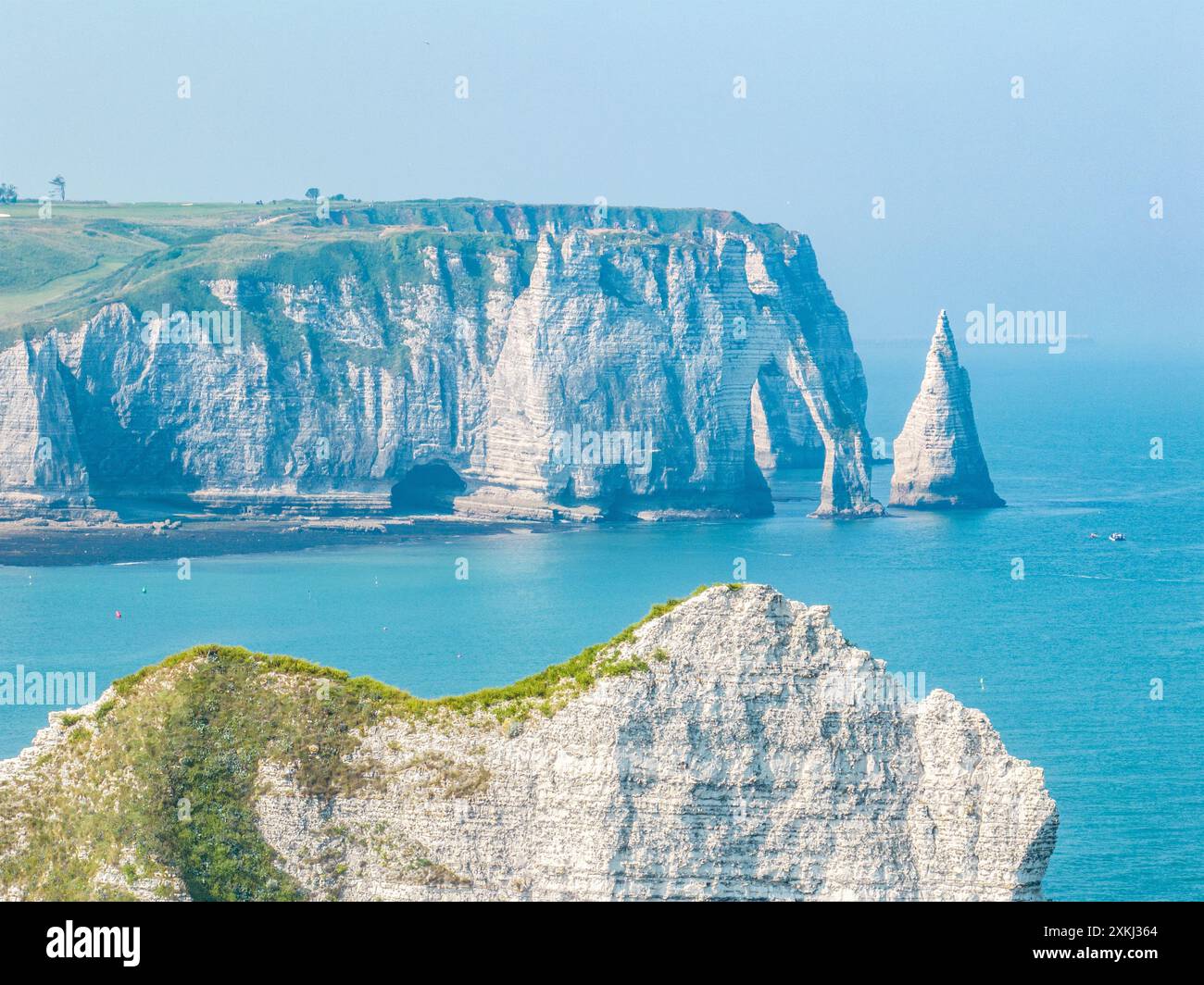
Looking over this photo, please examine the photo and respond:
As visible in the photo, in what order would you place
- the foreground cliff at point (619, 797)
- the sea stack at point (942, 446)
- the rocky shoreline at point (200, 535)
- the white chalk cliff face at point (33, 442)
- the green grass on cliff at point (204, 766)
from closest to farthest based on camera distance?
the foreground cliff at point (619, 797) → the green grass on cliff at point (204, 766) → the rocky shoreline at point (200, 535) → the sea stack at point (942, 446) → the white chalk cliff face at point (33, 442)

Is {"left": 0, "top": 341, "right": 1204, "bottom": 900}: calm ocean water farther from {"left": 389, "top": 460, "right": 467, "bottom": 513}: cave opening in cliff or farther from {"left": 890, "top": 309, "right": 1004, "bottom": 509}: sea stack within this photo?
{"left": 389, "top": 460, "right": 467, "bottom": 513}: cave opening in cliff

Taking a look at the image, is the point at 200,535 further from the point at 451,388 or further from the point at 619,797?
the point at 619,797

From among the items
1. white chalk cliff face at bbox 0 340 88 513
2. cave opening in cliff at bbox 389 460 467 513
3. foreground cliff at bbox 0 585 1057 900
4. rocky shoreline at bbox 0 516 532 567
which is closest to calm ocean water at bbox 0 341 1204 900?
rocky shoreline at bbox 0 516 532 567

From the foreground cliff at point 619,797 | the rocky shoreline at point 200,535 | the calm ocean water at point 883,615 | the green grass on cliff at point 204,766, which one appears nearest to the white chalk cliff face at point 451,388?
the rocky shoreline at point 200,535

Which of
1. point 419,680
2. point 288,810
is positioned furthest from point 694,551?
point 288,810

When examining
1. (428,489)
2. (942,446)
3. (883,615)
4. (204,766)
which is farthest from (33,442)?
(204,766)

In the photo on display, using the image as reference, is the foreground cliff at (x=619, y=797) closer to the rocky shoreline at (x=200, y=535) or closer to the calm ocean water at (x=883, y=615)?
the calm ocean water at (x=883, y=615)
